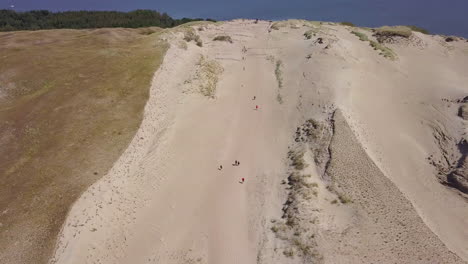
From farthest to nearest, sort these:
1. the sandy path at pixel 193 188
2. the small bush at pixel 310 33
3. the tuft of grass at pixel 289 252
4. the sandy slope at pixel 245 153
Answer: the small bush at pixel 310 33 < the sandy slope at pixel 245 153 < the sandy path at pixel 193 188 < the tuft of grass at pixel 289 252

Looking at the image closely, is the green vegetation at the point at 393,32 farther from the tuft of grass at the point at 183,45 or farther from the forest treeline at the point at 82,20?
the forest treeline at the point at 82,20

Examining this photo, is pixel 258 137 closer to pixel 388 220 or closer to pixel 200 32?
pixel 388 220

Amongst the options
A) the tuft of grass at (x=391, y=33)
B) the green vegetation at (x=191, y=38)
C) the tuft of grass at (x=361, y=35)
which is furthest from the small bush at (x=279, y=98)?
the tuft of grass at (x=391, y=33)

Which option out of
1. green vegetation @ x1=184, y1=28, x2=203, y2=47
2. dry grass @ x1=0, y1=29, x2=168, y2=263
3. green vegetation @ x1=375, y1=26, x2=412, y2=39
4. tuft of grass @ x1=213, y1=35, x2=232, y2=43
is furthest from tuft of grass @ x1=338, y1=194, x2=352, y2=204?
tuft of grass @ x1=213, y1=35, x2=232, y2=43

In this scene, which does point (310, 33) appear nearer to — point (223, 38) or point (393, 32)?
point (393, 32)

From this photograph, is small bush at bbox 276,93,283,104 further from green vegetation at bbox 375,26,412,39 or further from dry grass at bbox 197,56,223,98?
green vegetation at bbox 375,26,412,39

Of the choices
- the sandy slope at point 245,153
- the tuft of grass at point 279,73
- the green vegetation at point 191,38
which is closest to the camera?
the sandy slope at point 245,153

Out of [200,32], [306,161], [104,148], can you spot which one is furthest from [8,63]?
[306,161]
